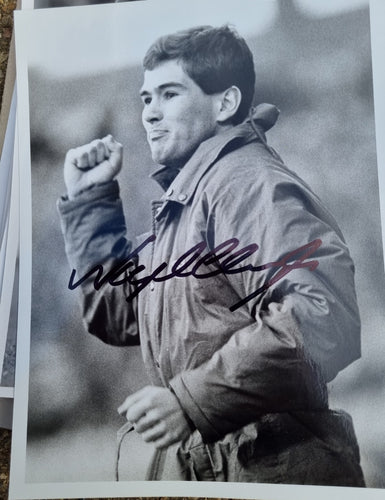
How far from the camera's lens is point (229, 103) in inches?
14.4

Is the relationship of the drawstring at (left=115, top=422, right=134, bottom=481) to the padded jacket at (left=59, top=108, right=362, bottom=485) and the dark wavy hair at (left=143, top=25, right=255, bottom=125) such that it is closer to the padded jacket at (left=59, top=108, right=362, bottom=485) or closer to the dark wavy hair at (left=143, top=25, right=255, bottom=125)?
the padded jacket at (left=59, top=108, right=362, bottom=485)

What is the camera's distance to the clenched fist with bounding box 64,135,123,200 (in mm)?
375

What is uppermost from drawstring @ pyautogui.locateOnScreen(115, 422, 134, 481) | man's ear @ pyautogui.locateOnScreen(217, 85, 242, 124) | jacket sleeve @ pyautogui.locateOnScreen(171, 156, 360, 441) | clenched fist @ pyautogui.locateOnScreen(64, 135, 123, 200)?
man's ear @ pyautogui.locateOnScreen(217, 85, 242, 124)

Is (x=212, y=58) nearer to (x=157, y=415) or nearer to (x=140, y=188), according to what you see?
(x=140, y=188)

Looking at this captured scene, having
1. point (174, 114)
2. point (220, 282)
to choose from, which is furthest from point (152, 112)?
point (220, 282)

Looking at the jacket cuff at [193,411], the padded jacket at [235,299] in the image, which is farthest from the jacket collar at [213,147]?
the jacket cuff at [193,411]

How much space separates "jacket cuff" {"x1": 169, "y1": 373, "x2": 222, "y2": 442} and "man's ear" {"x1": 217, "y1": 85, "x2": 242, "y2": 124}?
0.16 meters

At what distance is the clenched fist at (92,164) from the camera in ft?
1.23

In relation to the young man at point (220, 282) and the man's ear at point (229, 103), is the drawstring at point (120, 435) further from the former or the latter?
the man's ear at point (229, 103)

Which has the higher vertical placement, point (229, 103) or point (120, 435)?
point (229, 103)

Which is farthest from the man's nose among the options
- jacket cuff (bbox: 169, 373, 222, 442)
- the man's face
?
jacket cuff (bbox: 169, 373, 222, 442)

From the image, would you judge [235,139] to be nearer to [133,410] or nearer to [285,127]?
[285,127]
